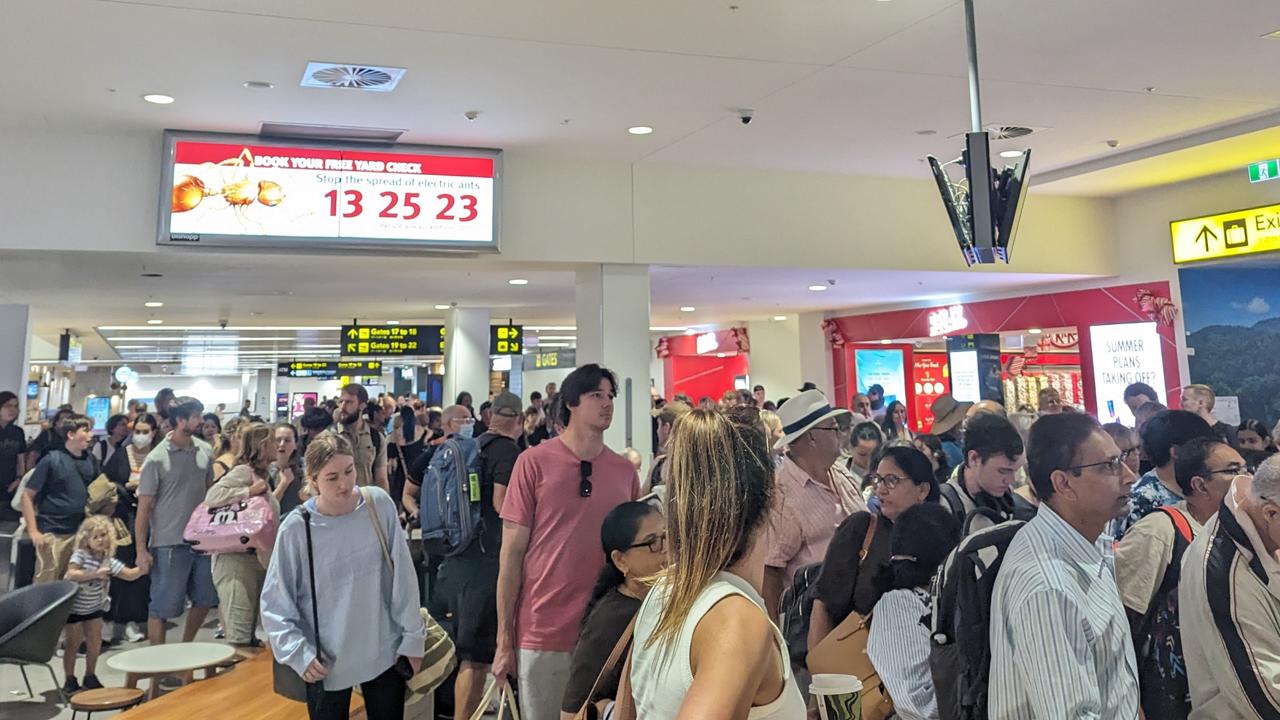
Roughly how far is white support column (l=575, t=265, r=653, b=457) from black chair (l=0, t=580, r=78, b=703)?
4.12m

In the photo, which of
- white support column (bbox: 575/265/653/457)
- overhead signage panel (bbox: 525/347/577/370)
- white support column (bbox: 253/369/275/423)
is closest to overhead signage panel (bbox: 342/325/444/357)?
overhead signage panel (bbox: 525/347/577/370)

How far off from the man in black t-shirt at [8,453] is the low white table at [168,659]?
3412mm

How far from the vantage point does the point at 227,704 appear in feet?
12.3

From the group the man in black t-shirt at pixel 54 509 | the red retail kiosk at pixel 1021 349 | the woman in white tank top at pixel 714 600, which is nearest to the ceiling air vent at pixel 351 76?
the man in black t-shirt at pixel 54 509

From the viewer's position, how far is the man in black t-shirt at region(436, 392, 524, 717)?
3646mm

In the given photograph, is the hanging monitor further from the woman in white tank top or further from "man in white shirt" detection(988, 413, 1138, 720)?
the woman in white tank top

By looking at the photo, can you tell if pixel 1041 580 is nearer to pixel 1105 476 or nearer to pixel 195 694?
pixel 1105 476

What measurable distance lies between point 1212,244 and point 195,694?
31.0ft

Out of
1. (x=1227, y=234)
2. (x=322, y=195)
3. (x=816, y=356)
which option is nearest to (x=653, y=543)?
(x=322, y=195)

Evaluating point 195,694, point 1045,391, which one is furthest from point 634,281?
point 195,694

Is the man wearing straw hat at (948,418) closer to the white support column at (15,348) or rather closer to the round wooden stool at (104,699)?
the round wooden stool at (104,699)

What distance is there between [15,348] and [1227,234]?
1402cm

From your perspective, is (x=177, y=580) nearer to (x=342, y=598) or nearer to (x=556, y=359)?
(x=342, y=598)

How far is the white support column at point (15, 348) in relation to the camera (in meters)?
9.93
